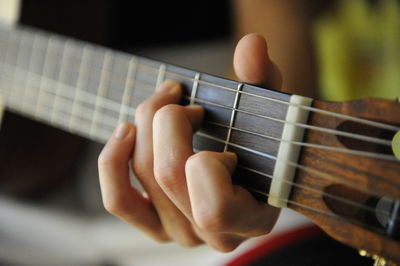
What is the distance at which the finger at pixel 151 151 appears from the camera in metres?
0.42

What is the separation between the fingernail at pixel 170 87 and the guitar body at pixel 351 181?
147 mm

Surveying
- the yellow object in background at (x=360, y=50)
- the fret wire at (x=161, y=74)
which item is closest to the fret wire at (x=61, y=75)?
the fret wire at (x=161, y=74)

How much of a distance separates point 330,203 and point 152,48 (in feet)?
2.80

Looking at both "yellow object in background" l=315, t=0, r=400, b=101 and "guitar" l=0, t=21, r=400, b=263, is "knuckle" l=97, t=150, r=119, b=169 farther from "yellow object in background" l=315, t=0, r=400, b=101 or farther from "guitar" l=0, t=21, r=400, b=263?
"yellow object in background" l=315, t=0, r=400, b=101

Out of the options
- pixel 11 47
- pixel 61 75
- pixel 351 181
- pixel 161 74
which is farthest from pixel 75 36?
pixel 351 181

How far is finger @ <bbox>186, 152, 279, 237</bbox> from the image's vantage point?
13.2 inches

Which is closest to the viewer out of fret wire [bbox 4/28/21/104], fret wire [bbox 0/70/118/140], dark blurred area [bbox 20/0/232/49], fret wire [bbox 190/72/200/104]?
fret wire [bbox 190/72/200/104]

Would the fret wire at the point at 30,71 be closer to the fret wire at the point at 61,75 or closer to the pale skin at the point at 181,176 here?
the fret wire at the point at 61,75

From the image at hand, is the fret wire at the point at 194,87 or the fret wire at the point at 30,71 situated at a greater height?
the fret wire at the point at 194,87

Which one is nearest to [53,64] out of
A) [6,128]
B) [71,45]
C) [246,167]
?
[71,45]

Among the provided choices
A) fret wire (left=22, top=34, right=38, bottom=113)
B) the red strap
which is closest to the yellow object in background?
the red strap

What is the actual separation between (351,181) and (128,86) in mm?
288

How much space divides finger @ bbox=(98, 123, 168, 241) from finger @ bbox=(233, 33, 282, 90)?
124 millimetres

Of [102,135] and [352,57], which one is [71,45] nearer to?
[102,135]
